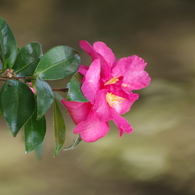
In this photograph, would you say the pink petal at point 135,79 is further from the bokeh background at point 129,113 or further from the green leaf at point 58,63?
the bokeh background at point 129,113

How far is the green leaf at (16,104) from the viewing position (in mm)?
412

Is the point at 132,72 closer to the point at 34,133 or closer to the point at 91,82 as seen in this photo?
the point at 91,82

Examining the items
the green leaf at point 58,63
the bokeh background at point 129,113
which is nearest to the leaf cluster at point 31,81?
the green leaf at point 58,63

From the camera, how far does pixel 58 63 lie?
1.60 feet

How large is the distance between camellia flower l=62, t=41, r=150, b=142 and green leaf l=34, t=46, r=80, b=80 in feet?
0.06

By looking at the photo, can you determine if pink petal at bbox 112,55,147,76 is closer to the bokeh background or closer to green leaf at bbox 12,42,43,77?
green leaf at bbox 12,42,43,77

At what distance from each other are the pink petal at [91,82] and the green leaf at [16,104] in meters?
0.09

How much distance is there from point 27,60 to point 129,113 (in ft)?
3.76

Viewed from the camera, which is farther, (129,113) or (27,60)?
(129,113)

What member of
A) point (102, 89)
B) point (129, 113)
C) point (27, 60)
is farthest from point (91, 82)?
point (129, 113)

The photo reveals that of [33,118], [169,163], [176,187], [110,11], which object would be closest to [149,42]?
[110,11]

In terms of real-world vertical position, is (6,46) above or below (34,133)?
above

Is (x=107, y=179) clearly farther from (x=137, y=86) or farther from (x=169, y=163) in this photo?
(x=137, y=86)

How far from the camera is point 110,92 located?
484 mm
